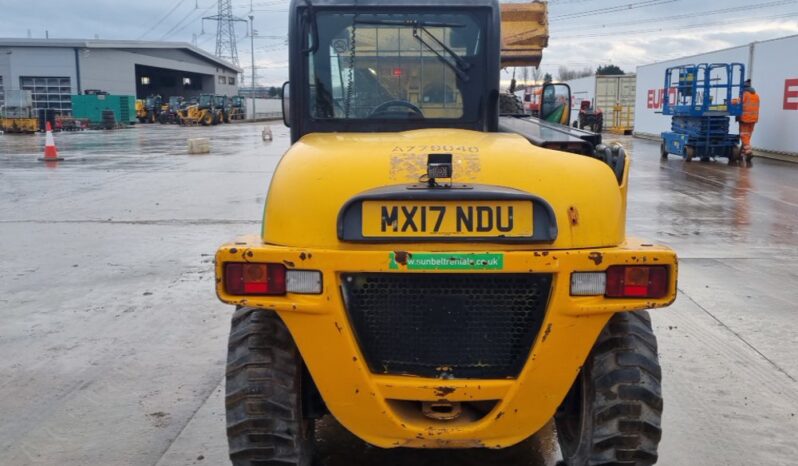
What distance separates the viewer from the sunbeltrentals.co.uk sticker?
2828 millimetres

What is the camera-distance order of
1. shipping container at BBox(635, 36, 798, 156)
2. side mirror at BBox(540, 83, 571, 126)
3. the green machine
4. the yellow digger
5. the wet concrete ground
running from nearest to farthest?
the wet concrete ground < side mirror at BBox(540, 83, 571, 126) < shipping container at BBox(635, 36, 798, 156) < the green machine < the yellow digger

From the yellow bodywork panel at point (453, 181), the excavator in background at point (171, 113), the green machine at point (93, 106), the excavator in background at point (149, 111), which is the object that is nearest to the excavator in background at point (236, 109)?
the excavator in background at point (171, 113)

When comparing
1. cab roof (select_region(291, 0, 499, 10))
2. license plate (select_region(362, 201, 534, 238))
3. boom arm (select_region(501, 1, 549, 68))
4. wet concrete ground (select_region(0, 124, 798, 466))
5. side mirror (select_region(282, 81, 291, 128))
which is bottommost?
wet concrete ground (select_region(0, 124, 798, 466))

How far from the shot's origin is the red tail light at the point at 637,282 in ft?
9.42

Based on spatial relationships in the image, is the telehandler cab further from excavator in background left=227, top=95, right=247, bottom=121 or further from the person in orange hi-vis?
excavator in background left=227, top=95, right=247, bottom=121

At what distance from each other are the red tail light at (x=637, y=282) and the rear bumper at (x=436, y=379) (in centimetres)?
3

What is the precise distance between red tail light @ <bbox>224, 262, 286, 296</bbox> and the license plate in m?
0.38

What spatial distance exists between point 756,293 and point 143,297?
5745 mm

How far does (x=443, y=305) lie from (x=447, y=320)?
0.07 metres

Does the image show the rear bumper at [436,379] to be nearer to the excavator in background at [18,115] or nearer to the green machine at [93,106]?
the excavator in background at [18,115]

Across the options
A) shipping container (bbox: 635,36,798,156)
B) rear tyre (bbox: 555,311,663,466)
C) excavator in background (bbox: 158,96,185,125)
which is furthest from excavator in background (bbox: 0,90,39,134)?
rear tyre (bbox: 555,311,663,466)

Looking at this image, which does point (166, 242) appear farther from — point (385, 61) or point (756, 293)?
point (756, 293)

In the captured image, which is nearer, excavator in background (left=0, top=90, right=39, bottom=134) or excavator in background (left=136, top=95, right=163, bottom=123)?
excavator in background (left=0, top=90, right=39, bottom=134)

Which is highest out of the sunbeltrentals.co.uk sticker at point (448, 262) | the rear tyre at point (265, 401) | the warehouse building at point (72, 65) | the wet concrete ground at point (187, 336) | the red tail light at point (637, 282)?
the warehouse building at point (72, 65)
